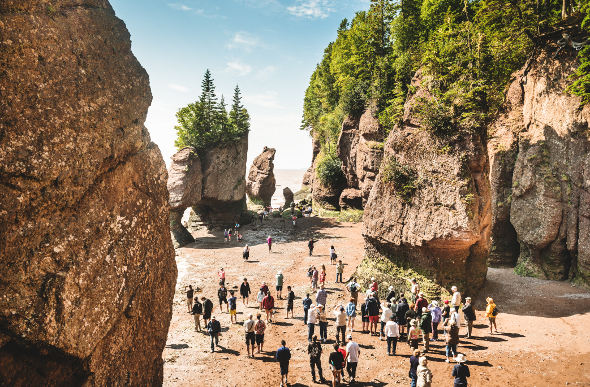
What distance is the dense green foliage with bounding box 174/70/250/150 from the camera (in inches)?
1464

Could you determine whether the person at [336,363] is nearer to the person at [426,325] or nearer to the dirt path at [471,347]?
the dirt path at [471,347]

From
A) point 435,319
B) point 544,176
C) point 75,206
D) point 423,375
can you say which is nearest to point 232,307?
point 435,319

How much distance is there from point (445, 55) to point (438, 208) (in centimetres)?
843

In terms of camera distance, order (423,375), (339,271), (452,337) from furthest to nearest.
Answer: (339,271), (452,337), (423,375)

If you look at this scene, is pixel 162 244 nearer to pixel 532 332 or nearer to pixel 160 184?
pixel 160 184

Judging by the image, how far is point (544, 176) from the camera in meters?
18.8

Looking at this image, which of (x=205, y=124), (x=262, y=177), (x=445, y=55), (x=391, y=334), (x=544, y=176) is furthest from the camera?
(x=262, y=177)

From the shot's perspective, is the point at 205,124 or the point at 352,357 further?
the point at 205,124

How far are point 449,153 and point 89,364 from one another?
1553cm

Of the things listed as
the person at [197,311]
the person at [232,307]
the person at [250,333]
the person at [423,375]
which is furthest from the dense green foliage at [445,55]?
the person at [197,311]

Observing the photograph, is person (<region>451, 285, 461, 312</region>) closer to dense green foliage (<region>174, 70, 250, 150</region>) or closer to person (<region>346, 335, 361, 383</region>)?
person (<region>346, 335, 361, 383</region>)

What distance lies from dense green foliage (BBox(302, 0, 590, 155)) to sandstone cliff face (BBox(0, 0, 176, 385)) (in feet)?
46.1

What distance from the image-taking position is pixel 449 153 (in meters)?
15.3

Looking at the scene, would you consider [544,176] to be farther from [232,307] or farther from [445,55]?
[232,307]
